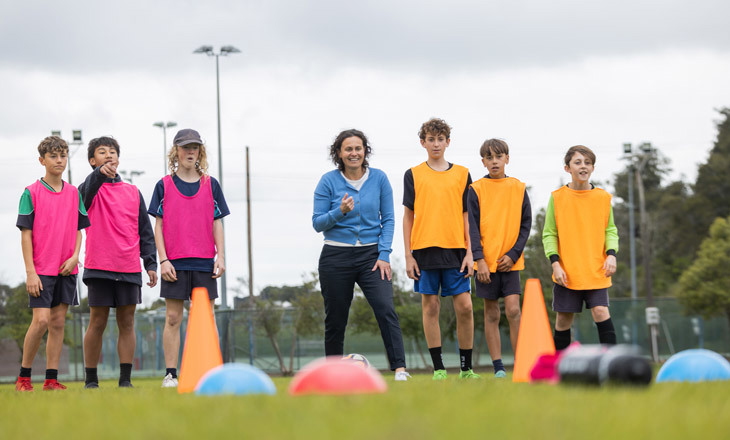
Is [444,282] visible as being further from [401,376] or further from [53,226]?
[53,226]

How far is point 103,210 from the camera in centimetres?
820

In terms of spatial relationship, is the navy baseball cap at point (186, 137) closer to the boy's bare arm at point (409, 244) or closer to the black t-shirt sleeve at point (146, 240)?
the black t-shirt sleeve at point (146, 240)

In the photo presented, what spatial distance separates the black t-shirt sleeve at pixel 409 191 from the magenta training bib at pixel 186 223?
192 cm

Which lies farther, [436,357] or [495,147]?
[495,147]

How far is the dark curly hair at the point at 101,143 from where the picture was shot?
8.16 metres

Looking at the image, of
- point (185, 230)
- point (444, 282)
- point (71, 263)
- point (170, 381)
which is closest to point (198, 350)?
point (170, 381)

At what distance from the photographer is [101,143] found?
8164mm

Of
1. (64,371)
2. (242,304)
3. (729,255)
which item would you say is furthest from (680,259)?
(64,371)

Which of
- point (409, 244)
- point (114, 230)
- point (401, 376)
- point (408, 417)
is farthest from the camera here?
point (409, 244)

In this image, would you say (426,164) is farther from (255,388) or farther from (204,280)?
(255,388)

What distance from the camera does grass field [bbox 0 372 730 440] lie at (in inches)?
115

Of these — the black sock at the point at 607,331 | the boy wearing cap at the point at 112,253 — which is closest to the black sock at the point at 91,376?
the boy wearing cap at the point at 112,253

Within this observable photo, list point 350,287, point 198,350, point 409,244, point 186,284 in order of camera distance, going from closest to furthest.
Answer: point 198,350
point 186,284
point 350,287
point 409,244

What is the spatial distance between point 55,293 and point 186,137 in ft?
6.42
